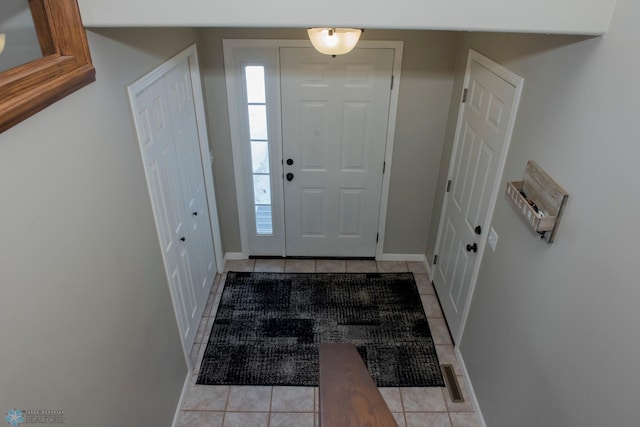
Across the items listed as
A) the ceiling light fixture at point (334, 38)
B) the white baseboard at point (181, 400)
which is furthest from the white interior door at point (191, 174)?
the ceiling light fixture at point (334, 38)

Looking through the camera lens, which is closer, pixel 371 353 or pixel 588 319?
pixel 588 319

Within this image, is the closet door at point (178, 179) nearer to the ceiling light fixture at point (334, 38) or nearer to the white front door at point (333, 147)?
the white front door at point (333, 147)

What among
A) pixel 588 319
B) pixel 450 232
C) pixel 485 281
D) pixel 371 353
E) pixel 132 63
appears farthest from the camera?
pixel 450 232

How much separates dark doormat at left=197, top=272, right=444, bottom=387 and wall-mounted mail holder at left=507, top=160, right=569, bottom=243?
1.54m

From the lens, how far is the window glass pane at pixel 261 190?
3.83 metres

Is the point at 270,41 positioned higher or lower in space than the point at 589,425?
higher

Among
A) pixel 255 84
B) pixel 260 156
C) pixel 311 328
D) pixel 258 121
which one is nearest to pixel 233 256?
pixel 260 156

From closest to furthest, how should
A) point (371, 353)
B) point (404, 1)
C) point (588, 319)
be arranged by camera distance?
point (404, 1)
point (588, 319)
point (371, 353)

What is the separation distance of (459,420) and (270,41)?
3043 mm

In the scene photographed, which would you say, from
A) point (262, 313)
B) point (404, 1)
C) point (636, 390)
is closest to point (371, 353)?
→ point (262, 313)

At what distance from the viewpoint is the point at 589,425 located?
5.28 feet

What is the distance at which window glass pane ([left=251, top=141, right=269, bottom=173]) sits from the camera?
144 inches

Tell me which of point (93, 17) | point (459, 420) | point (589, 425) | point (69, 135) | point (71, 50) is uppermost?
point (93, 17)

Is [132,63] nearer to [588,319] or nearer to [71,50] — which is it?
[71,50]
